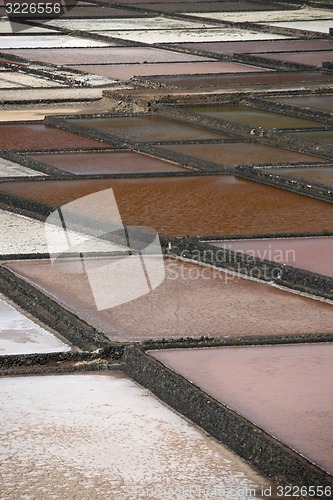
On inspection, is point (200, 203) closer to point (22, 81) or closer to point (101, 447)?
point (101, 447)

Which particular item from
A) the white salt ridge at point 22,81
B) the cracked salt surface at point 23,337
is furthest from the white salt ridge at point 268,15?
the cracked salt surface at point 23,337

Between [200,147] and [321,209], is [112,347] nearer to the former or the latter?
[321,209]

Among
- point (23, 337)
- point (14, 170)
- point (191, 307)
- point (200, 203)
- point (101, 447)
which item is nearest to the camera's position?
point (101, 447)

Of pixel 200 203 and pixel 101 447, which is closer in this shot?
pixel 101 447

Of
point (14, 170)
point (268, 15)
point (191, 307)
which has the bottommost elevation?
point (268, 15)

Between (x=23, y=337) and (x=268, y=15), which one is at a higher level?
(x=23, y=337)

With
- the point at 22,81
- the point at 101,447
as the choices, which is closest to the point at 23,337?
the point at 101,447

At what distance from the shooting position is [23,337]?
268 centimetres

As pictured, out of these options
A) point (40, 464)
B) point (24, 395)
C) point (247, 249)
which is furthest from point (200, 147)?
point (40, 464)

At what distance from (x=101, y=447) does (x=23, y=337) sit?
2.00ft

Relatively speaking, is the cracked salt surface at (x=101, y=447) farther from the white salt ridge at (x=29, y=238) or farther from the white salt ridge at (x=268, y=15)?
the white salt ridge at (x=268, y=15)

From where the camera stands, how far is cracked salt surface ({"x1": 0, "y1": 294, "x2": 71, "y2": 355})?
8.53ft

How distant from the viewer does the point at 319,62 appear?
24.3 ft

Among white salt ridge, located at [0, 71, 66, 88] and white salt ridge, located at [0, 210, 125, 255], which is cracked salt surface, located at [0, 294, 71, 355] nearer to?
white salt ridge, located at [0, 210, 125, 255]
